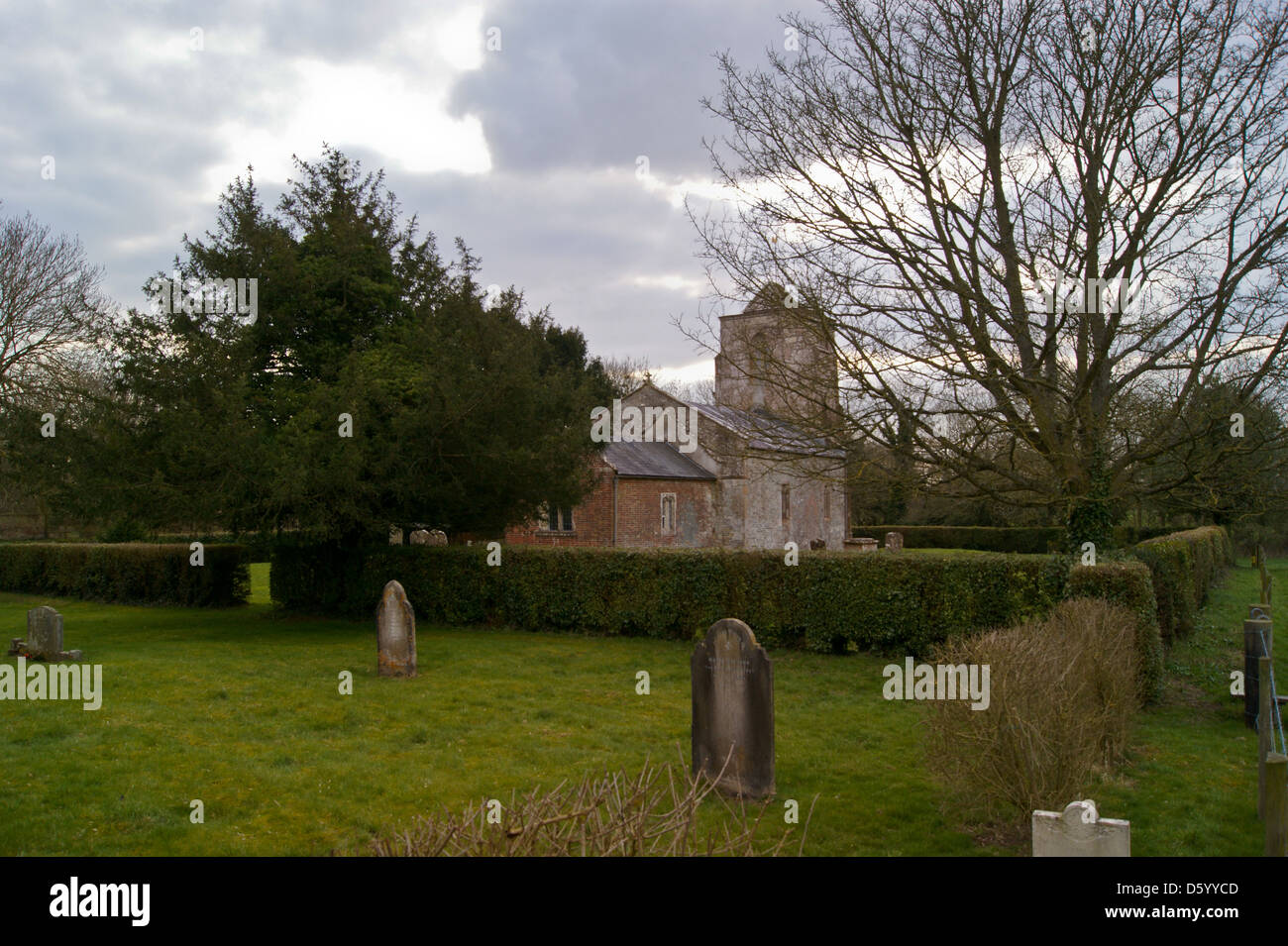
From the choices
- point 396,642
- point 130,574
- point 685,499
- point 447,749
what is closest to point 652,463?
point 685,499

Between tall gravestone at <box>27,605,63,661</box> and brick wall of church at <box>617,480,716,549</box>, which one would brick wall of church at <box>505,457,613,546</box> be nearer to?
brick wall of church at <box>617,480,716,549</box>

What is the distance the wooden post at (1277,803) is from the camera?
4539 millimetres

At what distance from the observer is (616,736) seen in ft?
32.5

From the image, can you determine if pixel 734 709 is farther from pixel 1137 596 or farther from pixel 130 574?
pixel 130 574

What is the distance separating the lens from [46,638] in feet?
45.4

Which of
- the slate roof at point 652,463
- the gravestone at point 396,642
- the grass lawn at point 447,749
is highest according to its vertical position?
the slate roof at point 652,463

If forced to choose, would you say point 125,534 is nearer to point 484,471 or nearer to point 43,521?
point 43,521

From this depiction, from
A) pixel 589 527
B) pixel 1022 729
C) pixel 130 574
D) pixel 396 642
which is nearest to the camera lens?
pixel 1022 729

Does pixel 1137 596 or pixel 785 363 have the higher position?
pixel 785 363

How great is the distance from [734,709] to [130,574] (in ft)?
80.5

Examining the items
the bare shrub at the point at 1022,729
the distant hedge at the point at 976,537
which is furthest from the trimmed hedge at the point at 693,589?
the distant hedge at the point at 976,537

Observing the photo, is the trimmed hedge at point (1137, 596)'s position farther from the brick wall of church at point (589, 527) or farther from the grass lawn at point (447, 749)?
the brick wall of church at point (589, 527)

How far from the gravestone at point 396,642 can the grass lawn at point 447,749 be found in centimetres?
33
